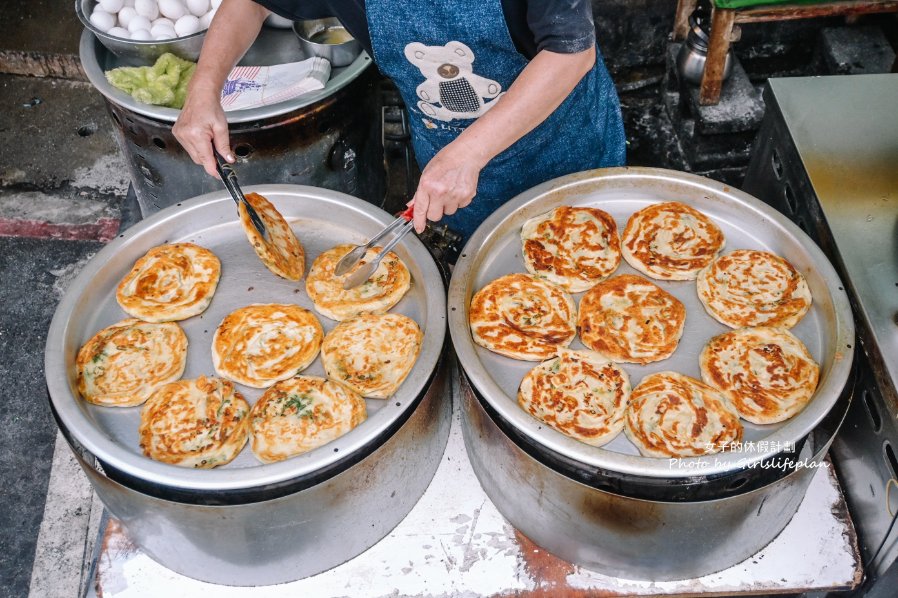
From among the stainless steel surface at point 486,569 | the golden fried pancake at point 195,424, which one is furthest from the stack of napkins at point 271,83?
the stainless steel surface at point 486,569

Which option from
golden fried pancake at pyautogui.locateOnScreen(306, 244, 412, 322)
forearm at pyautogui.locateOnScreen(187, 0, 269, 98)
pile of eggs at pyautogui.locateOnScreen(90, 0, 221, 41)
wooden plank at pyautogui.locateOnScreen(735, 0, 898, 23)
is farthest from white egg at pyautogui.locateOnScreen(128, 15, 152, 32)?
wooden plank at pyautogui.locateOnScreen(735, 0, 898, 23)

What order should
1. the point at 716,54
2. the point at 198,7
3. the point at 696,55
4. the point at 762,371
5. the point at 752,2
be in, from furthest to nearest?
→ 1. the point at 696,55
2. the point at 716,54
3. the point at 752,2
4. the point at 198,7
5. the point at 762,371

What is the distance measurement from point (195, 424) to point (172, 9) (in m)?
2.67

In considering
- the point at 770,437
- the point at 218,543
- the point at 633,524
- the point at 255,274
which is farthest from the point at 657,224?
the point at 218,543

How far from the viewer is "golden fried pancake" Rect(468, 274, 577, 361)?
2.58m

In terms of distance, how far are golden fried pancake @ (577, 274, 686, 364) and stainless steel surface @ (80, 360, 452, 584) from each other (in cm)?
55

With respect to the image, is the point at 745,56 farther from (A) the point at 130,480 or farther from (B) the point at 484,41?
(A) the point at 130,480

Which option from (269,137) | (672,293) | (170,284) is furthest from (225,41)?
(672,293)

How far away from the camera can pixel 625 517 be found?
220 cm

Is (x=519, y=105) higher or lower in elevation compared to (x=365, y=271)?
higher

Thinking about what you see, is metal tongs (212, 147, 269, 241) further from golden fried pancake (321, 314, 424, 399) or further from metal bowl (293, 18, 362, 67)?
metal bowl (293, 18, 362, 67)

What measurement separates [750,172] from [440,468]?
6.60 feet

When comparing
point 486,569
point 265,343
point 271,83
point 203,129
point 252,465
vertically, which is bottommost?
point 486,569

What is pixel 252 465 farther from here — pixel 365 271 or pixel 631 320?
pixel 631 320
